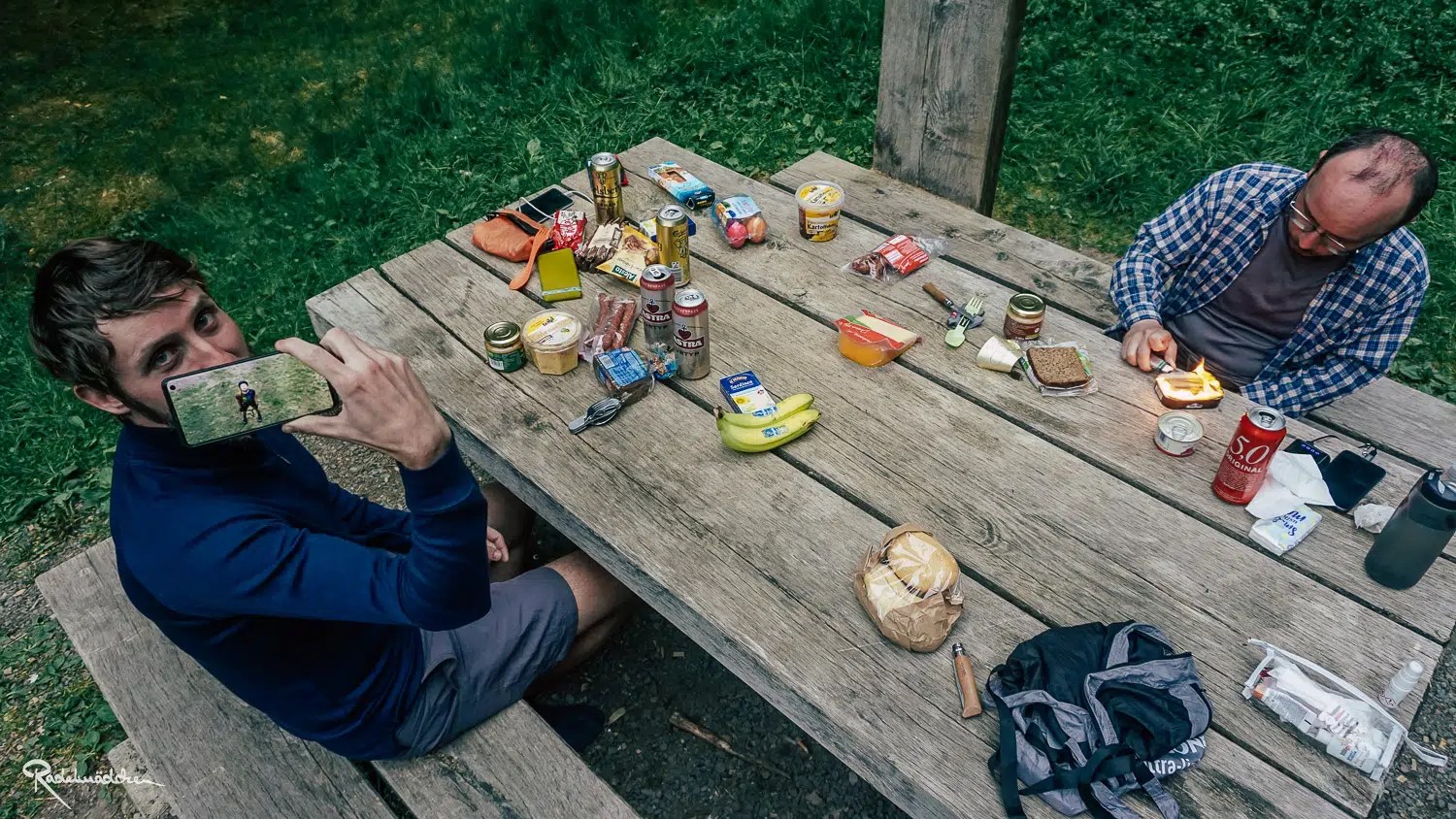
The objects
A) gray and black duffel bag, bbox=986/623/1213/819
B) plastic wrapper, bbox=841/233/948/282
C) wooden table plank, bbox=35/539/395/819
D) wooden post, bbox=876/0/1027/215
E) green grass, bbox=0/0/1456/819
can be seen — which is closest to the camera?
gray and black duffel bag, bbox=986/623/1213/819

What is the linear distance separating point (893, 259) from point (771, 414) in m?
0.83

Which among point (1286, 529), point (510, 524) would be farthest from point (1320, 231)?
point (510, 524)

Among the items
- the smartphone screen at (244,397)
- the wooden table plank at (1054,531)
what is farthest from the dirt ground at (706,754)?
the smartphone screen at (244,397)

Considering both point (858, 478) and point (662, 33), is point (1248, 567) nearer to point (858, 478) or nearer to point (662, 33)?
point (858, 478)

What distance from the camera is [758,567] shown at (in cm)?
204

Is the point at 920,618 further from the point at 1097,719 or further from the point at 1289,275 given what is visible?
the point at 1289,275

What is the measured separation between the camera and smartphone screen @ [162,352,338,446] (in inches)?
64.6

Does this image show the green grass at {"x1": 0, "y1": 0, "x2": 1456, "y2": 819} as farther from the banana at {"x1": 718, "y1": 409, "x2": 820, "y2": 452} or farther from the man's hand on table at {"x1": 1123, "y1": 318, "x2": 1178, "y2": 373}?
the banana at {"x1": 718, "y1": 409, "x2": 820, "y2": 452}

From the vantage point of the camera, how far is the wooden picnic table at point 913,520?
1.76 meters

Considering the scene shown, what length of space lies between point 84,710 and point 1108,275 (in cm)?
370

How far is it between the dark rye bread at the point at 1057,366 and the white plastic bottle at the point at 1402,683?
3.12 feet

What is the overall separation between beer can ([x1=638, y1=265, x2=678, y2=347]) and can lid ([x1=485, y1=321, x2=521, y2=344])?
38 centimetres

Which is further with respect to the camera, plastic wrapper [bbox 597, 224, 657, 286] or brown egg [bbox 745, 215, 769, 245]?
brown egg [bbox 745, 215, 769, 245]

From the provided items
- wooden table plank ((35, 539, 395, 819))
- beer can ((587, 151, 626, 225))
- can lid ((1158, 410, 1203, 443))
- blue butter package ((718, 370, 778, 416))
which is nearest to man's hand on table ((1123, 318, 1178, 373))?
can lid ((1158, 410, 1203, 443))
